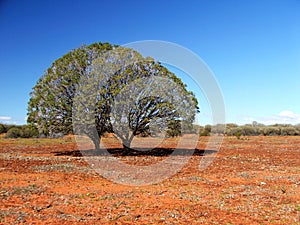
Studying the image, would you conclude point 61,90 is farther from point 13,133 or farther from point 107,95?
point 13,133

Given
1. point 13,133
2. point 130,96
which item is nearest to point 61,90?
point 130,96

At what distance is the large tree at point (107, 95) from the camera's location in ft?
60.6

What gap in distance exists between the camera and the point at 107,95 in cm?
1880

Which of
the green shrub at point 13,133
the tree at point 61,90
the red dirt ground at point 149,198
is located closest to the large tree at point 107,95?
the tree at point 61,90

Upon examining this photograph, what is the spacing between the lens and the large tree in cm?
1848

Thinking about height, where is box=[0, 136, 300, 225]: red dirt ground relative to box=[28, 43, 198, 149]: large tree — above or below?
below

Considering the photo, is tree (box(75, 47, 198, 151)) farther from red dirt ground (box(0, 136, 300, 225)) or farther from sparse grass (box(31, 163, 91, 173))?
red dirt ground (box(0, 136, 300, 225))

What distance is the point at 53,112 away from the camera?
19391 millimetres

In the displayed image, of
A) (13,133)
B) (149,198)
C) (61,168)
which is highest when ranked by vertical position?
(13,133)

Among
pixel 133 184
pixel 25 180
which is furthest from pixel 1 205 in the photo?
pixel 133 184

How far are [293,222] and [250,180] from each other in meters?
5.28

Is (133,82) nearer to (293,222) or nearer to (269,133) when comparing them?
(293,222)

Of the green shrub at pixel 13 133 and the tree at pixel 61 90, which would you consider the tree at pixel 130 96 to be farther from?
the green shrub at pixel 13 133

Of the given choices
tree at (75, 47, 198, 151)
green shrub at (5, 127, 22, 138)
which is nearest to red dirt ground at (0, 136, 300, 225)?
tree at (75, 47, 198, 151)
